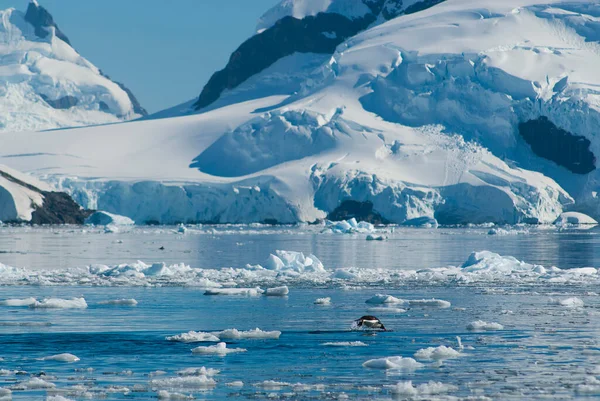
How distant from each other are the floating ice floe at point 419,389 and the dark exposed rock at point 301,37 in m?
96.0

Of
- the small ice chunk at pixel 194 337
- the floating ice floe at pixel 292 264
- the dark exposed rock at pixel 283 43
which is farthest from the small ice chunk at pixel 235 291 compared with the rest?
the dark exposed rock at pixel 283 43

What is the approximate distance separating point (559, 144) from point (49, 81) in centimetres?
9697

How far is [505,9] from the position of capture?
8481 cm

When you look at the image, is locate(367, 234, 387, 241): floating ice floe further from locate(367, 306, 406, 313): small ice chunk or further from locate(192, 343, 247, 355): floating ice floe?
locate(192, 343, 247, 355): floating ice floe

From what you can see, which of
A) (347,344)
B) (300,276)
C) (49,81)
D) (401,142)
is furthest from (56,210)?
(49,81)

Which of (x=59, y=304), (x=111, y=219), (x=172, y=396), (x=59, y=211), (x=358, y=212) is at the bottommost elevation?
(x=172, y=396)

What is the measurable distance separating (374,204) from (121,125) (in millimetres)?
36192

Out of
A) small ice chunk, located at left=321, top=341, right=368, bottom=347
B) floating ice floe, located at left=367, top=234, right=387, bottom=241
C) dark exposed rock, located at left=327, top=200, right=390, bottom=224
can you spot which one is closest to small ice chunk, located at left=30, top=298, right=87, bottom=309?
small ice chunk, located at left=321, top=341, right=368, bottom=347

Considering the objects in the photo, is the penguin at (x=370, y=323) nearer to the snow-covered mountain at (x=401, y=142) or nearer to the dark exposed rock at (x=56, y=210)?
the snow-covered mountain at (x=401, y=142)

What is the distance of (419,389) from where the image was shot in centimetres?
1068

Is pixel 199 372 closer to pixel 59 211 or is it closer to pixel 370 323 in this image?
pixel 370 323

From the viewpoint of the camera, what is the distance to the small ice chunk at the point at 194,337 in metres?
14.1

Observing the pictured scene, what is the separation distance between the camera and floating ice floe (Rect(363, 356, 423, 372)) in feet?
39.3

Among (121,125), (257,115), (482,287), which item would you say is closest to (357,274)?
(482,287)
